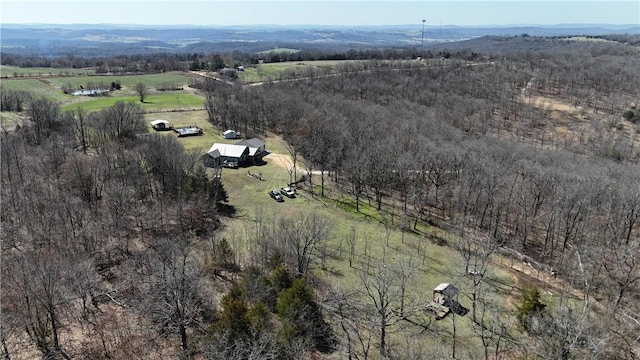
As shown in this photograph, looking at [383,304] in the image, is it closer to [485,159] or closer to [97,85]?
[485,159]

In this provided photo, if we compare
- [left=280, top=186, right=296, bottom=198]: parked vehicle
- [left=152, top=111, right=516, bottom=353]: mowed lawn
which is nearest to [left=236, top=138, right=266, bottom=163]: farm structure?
[left=152, top=111, right=516, bottom=353]: mowed lawn

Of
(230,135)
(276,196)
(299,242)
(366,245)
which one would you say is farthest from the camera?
(230,135)

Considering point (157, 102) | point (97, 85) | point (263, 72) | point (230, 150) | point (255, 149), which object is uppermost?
point (263, 72)

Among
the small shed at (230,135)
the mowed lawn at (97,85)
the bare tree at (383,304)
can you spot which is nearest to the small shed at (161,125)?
the small shed at (230,135)

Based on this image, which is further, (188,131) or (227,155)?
(188,131)

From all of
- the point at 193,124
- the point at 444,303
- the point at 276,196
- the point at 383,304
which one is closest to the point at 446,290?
the point at 444,303

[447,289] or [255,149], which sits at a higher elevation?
[255,149]
